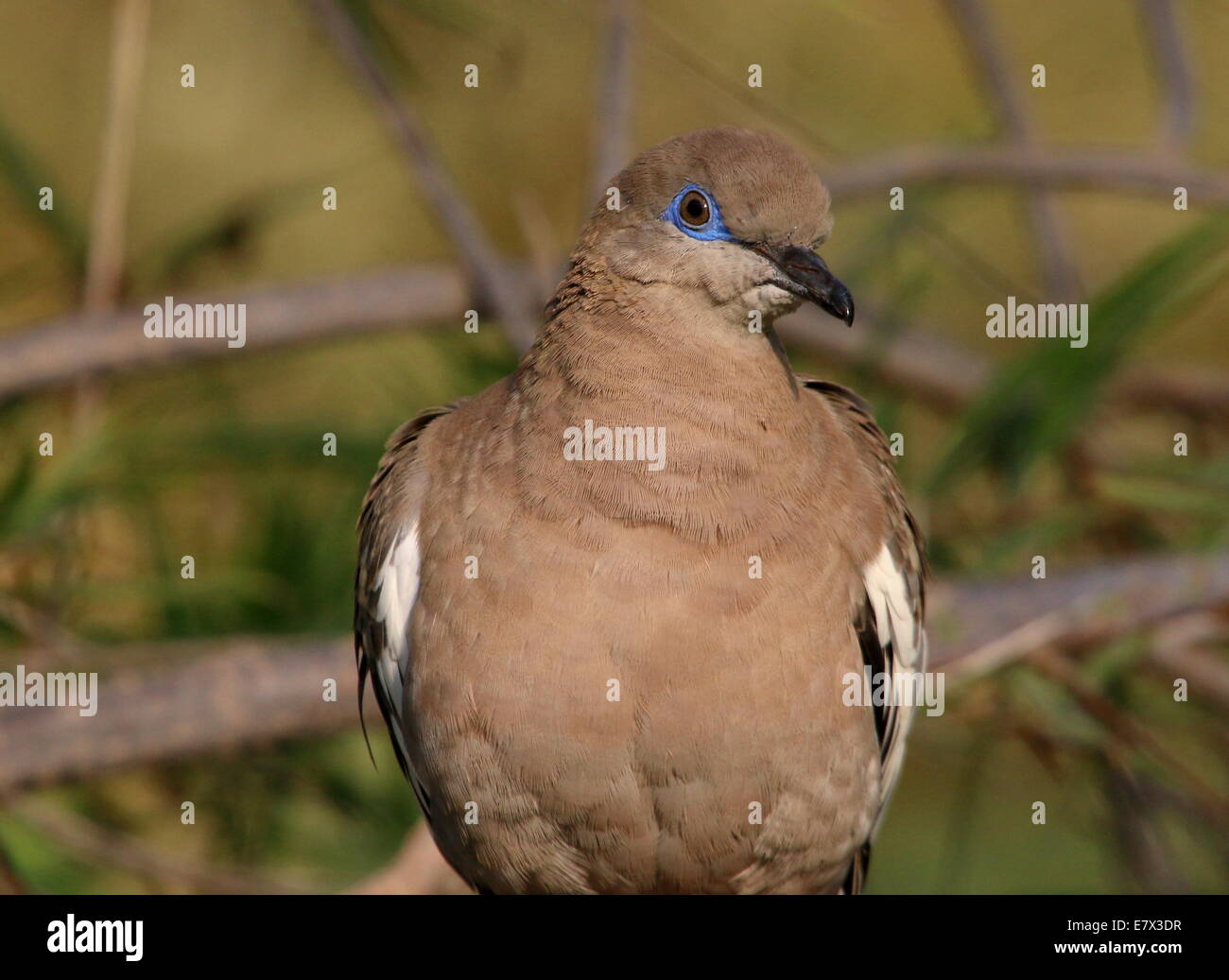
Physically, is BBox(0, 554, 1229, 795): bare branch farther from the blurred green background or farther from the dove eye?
the dove eye

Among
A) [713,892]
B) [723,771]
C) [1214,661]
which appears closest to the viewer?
[723,771]

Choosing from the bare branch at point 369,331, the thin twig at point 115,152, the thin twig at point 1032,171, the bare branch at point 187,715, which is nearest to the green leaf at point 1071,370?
the bare branch at point 369,331

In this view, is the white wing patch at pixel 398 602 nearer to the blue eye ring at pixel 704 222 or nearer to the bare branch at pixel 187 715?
the bare branch at pixel 187 715

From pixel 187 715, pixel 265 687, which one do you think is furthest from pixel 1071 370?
pixel 187 715

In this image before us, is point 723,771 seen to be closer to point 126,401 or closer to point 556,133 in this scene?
point 126,401

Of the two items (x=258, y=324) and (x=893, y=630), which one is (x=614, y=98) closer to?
(x=258, y=324)

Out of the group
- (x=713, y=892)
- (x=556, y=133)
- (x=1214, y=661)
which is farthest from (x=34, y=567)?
(x=1214, y=661)
